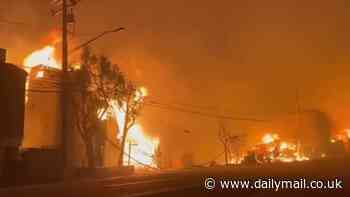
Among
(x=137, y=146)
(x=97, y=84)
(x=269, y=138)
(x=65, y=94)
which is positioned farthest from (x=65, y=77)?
(x=269, y=138)

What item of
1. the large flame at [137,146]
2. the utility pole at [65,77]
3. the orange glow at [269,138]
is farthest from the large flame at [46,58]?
the orange glow at [269,138]

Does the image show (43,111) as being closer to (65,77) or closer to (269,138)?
(65,77)

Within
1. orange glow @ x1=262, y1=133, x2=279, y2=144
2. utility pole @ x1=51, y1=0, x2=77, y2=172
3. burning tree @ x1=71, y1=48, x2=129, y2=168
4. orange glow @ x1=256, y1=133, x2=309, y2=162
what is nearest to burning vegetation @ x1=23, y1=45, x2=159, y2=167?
burning tree @ x1=71, y1=48, x2=129, y2=168

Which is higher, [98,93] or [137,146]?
[98,93]

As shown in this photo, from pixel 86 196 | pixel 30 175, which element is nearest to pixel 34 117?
pixel 30 175

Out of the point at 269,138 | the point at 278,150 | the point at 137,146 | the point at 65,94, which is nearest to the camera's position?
the point at 65,94

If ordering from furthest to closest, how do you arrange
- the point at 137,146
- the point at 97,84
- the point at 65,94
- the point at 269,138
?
the point at 269,138 → the point at 137,146 → the point at 97,84 → the point at 65,94

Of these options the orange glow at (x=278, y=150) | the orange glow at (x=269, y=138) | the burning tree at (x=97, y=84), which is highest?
the burning tree at (x=97, y=84)

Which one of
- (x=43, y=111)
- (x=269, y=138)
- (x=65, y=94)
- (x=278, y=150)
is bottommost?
(x=278, y=150)

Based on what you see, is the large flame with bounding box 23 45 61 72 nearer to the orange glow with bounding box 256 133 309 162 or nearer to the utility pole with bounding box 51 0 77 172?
the utility pole with bounding box 51 0 77 172

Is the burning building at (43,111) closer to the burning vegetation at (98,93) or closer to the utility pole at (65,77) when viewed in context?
the burning vegetation at (98,93)

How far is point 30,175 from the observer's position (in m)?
33.5

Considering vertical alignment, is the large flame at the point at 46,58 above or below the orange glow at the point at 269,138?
above

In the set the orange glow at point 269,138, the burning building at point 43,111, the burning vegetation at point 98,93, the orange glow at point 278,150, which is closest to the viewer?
the burning vegetation at point 98,93
